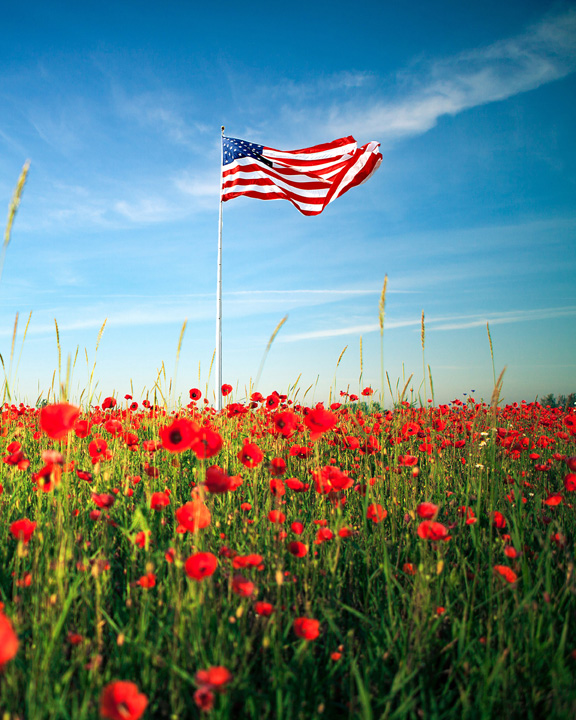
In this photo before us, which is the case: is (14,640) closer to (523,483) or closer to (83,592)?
(83,592)

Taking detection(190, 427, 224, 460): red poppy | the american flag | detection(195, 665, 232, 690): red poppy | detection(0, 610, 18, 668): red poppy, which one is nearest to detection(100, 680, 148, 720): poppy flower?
detection(195, 665, 232, 690): red poppy

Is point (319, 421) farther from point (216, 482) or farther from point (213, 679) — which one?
point (213, 679)

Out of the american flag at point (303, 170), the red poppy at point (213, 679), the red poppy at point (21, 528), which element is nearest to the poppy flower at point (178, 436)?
the red poppy at point (21, 528)

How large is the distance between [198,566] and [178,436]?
49 centimetres

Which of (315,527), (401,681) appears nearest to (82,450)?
(315,527)

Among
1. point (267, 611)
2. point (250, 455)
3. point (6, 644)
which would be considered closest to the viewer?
point (6, 644)

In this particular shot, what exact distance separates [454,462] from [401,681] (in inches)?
114

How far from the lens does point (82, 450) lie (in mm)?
3828

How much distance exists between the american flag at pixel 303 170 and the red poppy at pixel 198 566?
9.50 meters

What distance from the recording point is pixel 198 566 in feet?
4.03

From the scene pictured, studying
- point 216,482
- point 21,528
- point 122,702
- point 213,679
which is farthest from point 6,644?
point 21,528

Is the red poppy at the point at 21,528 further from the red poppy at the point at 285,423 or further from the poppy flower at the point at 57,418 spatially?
the red poppy at the point at 285,423

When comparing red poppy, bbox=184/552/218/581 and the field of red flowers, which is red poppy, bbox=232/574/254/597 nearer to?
the field of red flowers

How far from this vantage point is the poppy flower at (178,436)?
5.07ft
